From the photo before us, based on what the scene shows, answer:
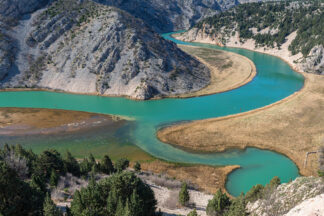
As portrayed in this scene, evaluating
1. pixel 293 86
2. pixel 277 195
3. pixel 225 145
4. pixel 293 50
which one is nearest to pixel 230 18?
pixel 293 50

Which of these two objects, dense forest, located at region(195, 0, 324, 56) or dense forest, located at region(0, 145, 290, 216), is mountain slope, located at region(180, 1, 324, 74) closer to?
dense forest, located at region(195, 0, 324, 56)

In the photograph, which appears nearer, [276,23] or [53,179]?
[53,179]

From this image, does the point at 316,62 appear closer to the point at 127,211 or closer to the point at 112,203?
the point at 112,203

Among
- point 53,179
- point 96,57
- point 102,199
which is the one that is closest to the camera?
point 102,199

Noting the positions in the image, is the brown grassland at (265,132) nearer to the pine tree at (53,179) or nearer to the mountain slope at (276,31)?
the pine tree at (53,179)

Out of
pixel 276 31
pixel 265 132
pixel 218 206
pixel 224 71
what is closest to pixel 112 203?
pixel 218 206

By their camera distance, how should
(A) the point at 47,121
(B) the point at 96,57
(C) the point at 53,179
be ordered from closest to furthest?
(C) the point at 53,179
(A) the point at 47,121
(B) the point at 96,57

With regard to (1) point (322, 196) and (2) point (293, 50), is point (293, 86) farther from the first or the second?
(1) point (322, 196)
